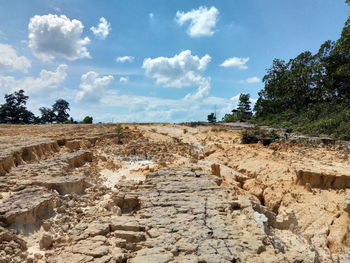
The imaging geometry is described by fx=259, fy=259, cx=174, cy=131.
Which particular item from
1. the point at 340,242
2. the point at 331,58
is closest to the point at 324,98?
the point at 331,58

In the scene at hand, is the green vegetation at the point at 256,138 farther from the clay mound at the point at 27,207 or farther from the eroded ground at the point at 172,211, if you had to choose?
the clay mound at the point at 27,207

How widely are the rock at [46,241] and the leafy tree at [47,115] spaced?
4047cm

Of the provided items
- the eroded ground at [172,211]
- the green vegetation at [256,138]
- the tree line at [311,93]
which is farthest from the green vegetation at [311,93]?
the eroded ground at [172,211]

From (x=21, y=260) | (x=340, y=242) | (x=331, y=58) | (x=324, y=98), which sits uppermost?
(x=331, y=58)

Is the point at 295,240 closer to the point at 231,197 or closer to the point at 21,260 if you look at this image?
the point at 231,197

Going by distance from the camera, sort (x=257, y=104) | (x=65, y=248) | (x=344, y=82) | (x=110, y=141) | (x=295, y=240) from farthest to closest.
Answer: (x=257, y=104) → (x=344, y=82) → (x=110, y=141) → (x=295, y=240) → (x=65, y=248)

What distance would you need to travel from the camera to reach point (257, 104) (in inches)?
1159

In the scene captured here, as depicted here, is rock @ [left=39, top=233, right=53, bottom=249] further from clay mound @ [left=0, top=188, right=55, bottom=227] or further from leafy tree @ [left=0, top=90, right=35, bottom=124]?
leafy tree @ [left=0, top=90, right=35, bottom=124]

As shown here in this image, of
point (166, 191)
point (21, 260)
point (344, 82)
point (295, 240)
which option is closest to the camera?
point (21, 260)

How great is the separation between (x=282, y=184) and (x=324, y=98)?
18495 millimetres

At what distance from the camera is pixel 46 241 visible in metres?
4.26

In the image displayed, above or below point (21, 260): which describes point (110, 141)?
above

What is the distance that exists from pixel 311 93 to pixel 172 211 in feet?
76.9

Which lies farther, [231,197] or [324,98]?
[324,98]
